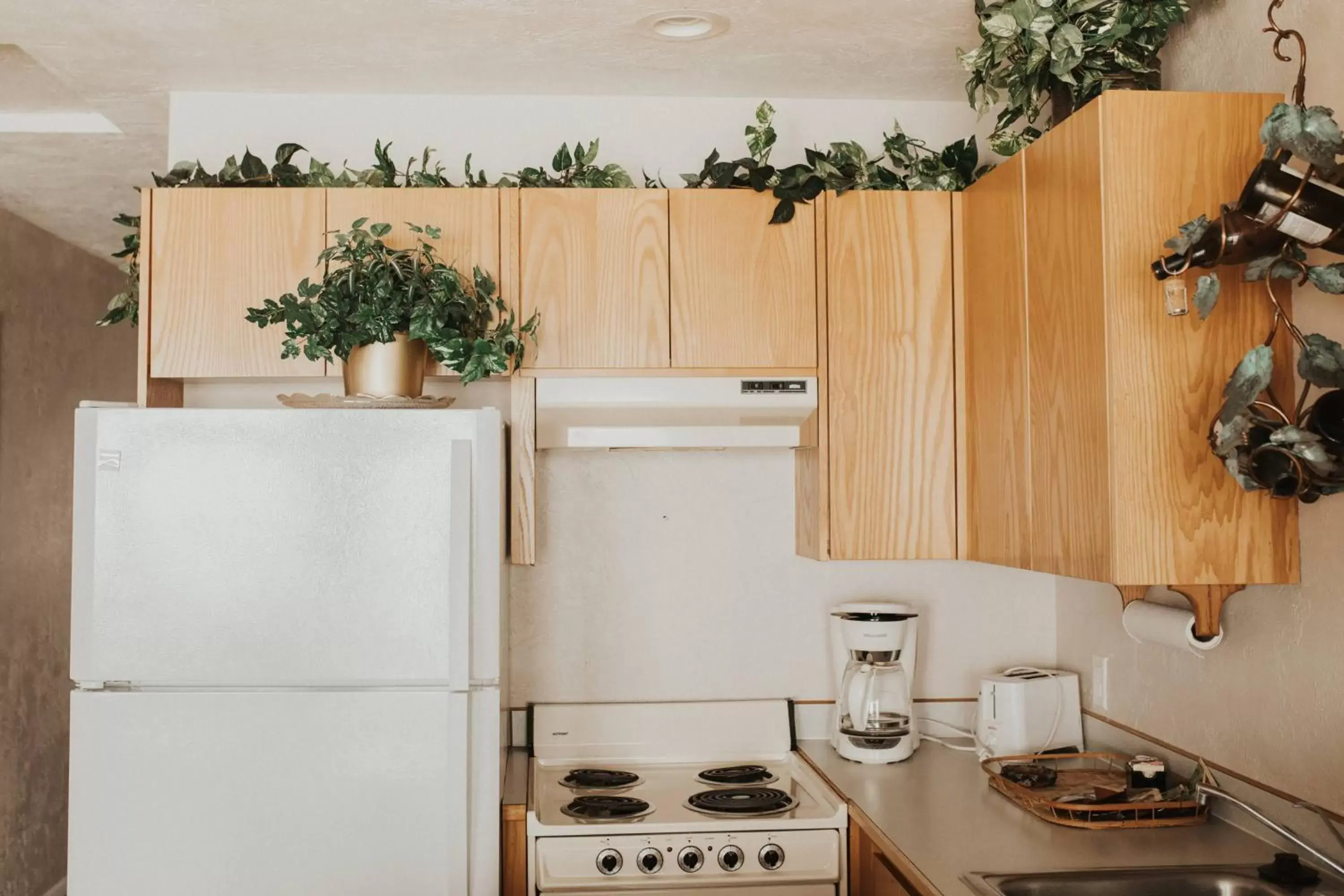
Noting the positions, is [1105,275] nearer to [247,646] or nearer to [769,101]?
[769,101]

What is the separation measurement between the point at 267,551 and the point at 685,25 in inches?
56.1

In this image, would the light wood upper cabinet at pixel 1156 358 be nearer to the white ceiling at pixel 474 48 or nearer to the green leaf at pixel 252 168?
the white ceiling at pixel 474 48

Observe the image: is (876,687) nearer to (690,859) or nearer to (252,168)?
(690,859)

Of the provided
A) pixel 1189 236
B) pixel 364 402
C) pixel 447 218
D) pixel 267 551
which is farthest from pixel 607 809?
pixel 1189 236

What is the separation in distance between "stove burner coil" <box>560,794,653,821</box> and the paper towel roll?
42.2 inches

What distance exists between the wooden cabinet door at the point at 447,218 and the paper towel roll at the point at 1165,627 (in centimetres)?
150

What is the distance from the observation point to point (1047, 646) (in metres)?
2.99

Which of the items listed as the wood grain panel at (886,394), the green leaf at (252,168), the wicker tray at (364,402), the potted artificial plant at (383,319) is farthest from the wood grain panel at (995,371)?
the green leaf at (252,168)

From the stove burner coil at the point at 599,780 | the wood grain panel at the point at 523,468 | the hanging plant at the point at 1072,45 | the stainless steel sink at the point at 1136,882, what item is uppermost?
the hanging plant at the point at 1072,45

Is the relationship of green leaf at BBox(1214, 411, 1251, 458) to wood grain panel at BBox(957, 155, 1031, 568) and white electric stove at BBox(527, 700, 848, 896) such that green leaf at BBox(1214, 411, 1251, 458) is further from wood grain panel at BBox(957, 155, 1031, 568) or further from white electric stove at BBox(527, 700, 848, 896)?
white electric stove at BBox(527, 700, 848, 896)

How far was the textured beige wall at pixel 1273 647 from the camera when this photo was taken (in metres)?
1.85

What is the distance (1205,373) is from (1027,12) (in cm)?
82

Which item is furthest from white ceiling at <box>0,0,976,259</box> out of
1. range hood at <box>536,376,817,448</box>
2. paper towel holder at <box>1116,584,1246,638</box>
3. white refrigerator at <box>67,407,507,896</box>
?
paper towel holder at <box>1116,584,1246,638</box>

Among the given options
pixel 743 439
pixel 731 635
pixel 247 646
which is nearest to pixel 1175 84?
pixel 743 439
